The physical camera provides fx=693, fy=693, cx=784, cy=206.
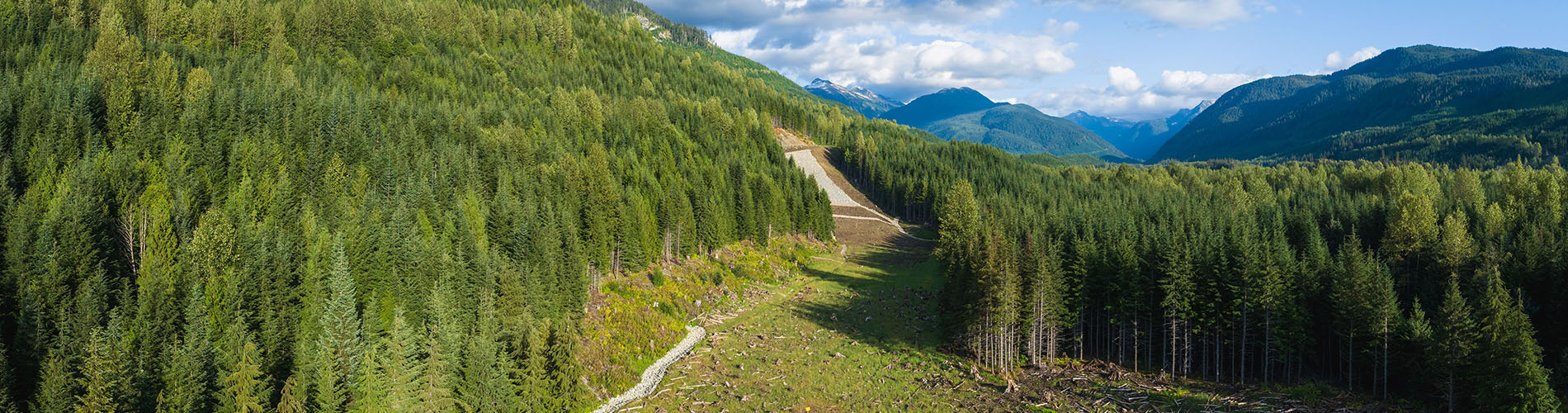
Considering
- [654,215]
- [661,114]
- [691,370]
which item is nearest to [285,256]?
[691,370]

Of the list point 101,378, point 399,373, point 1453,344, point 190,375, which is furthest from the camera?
point 1453,344

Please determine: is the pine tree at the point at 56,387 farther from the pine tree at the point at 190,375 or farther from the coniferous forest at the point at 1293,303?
the coniferous forest at the point at 1293,303

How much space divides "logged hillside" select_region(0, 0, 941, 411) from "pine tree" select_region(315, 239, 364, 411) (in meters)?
0.16

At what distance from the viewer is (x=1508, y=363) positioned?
38375mm

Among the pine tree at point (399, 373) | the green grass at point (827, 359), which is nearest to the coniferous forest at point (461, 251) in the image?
the pine tree at point (399, 373)

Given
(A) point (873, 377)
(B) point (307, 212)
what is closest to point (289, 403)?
(B) point (307, 212)

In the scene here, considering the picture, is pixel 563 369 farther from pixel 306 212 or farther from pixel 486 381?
pixel 306 212

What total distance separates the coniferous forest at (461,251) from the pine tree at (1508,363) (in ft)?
0.50

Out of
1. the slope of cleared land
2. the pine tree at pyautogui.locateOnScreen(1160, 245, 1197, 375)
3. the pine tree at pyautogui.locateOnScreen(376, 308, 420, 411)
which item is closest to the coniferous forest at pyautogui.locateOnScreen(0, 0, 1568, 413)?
the pine tree at pyautogui.locateOnScreen(376, 308, 420, 411)

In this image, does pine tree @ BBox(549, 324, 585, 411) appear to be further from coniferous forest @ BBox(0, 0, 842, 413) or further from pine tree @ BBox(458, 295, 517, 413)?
pine tree @ BBox(458, 295, 517, 413)

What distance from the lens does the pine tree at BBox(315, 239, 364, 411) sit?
30820mm

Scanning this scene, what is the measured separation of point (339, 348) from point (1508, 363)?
204ft

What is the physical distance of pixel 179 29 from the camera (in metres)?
108

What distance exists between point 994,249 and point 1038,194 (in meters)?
80.3
